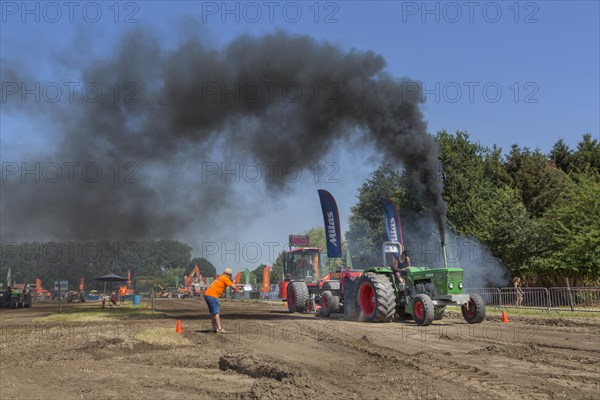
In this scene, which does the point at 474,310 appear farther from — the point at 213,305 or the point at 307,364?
the point at 307,364

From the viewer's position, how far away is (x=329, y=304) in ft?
56.2

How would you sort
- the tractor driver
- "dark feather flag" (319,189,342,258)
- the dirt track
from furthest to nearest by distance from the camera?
1. "dark feather flag" (319,189,342,258)
2. the tractor driver
3. the dirt track

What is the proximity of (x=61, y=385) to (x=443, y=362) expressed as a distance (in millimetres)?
4982

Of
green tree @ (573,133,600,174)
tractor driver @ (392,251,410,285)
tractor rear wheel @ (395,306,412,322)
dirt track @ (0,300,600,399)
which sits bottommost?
dirt track @ (0,300,600,399)

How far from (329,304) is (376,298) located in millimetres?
3544

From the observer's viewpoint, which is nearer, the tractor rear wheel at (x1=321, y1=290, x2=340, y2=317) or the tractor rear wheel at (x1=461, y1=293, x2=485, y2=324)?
the tractor rear wheel at (x1=461, y1=293, x2=485, y2=324)

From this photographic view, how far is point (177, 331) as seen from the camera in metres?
11.7

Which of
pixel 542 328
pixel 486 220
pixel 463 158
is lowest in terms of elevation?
pixel 542 328

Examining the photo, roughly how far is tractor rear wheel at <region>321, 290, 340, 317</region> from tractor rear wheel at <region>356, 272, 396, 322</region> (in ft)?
6.80

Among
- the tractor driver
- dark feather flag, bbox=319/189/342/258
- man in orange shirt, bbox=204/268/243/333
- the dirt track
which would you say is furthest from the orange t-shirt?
dark feather flag, bbox=319/189/342/258

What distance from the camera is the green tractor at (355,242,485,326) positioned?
13.1 m

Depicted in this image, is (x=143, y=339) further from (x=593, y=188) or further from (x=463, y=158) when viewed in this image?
(x=463, y=158)

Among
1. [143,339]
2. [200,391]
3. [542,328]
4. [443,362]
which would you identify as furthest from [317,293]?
[200,391]

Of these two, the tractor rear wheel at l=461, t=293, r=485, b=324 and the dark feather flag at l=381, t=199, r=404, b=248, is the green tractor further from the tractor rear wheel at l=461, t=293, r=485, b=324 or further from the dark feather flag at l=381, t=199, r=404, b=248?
the dark feather flag at l=381, t=199, r=404, b=248
